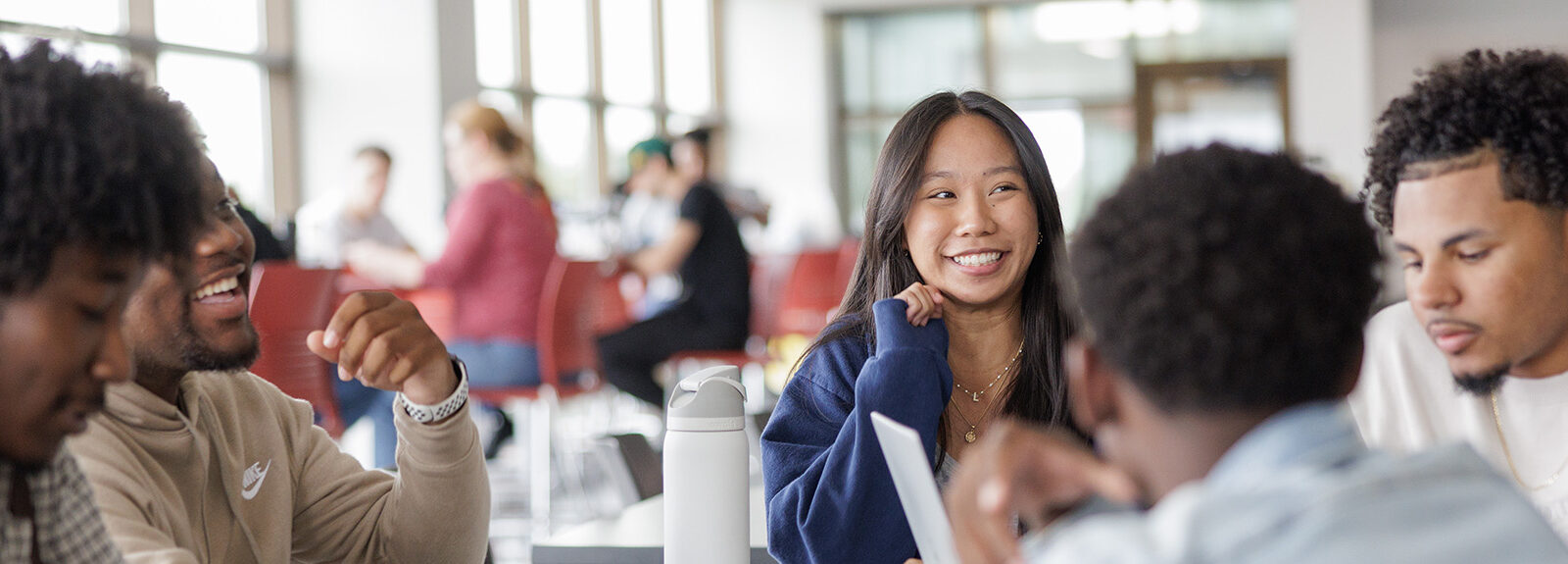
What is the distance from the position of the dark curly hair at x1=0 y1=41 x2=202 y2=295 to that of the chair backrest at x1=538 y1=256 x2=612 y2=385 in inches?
122

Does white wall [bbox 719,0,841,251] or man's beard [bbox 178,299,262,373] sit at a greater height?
white wall [bbox 719,0,841,251]

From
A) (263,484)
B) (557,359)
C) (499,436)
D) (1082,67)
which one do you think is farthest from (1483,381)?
(1082,67)

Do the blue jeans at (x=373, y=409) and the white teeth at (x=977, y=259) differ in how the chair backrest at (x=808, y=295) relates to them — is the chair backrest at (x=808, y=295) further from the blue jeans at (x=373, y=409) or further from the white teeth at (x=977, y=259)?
the white teeth at (x=977, y=259)

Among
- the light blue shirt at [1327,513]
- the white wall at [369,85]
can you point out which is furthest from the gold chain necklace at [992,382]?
the white wall at [369,85]

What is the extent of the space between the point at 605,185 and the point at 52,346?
27.5 feet

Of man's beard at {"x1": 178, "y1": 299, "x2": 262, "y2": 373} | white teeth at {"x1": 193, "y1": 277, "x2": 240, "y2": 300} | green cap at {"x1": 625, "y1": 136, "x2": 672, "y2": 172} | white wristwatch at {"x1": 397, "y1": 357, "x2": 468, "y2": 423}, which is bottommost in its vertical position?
white wristwatch at {"x1": 397, "y1": 357, "x2": 468, "y2": 423}

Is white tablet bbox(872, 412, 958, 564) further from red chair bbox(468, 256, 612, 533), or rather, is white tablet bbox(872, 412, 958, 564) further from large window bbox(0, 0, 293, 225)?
large window bbox(0, 0, 293, 225)

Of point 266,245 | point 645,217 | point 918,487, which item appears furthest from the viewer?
point 645,217

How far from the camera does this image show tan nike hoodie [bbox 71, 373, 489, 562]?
3.76ft

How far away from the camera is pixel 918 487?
1035mm

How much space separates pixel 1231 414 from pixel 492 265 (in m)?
3.43

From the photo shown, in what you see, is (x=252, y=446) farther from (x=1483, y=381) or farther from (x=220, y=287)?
(x=1483, y=381)

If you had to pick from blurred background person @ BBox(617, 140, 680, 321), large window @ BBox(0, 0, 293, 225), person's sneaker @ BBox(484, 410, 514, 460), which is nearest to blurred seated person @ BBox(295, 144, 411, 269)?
large window @ BBox(0, 0, 293, 225)

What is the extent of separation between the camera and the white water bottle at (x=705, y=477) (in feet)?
4.23
